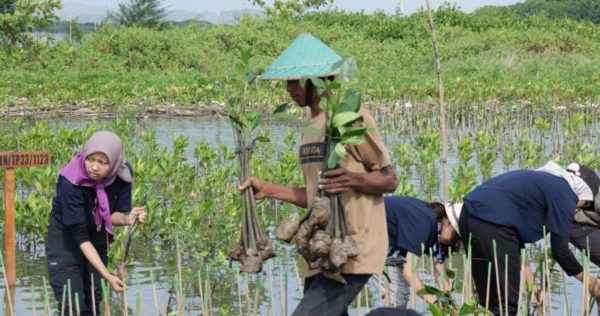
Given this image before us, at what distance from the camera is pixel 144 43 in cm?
2377

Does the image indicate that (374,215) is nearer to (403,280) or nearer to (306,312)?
(306,312)

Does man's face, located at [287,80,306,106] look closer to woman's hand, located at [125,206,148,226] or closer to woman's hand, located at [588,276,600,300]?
woman's hand, located at [125,206,148,226]

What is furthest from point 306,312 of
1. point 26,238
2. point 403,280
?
point 26,238

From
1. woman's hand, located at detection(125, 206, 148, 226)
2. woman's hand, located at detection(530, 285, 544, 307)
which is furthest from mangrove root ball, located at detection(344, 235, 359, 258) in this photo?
woman's hand, located at detection(530, 285, 544, 307)

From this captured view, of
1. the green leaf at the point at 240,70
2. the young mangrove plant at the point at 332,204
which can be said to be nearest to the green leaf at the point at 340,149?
the young mangrove plant at the point at 332,204

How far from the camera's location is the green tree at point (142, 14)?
125 feet

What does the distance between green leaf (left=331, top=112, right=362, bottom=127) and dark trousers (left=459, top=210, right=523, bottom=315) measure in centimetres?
131

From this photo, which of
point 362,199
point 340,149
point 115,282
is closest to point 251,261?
point 362,199

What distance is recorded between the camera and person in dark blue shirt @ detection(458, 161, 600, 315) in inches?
176

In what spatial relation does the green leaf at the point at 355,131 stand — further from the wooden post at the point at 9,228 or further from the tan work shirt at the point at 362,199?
the wooden post at the point at 9,228

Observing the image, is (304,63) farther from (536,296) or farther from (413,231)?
(536,296)

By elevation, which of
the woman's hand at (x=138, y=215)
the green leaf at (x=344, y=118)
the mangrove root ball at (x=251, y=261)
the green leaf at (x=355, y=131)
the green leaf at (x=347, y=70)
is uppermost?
the green leaf at (x=347, y=70)

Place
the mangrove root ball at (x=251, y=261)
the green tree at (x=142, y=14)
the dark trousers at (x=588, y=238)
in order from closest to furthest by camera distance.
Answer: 1. the mangrove root ball at (x=251, y=261)
2. the dark trousers at (x=588, y=238)
3. the green tree at (x=142, y=14)

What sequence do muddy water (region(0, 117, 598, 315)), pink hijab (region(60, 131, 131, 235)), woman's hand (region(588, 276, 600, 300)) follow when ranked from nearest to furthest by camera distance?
pink hijab (region(60, 131, 131, 235)) → woman's hand (region(588, 276, 600, 300)) → muddy water (region(0, 117, 598, 315))
